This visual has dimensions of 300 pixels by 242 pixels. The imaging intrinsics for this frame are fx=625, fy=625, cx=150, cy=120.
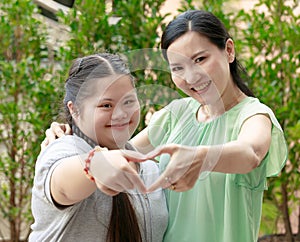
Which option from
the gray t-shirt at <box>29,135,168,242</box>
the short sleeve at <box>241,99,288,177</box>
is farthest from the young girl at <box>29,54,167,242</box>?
the short sleeve at <box>241,99,288,177</box>

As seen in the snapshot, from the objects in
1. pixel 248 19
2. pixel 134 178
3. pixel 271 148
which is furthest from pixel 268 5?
pixel 134 178

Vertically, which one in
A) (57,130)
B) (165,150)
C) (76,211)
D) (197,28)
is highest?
(197,28)

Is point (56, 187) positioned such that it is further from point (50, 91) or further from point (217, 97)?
point (50, 91)

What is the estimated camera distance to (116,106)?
3.02ft

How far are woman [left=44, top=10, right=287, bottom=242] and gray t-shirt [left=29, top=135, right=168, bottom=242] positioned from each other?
0.05 metres

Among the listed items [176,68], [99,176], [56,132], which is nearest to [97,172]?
[99,176]

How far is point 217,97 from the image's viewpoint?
3.17 ft

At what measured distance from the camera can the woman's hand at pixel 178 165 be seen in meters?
0.81

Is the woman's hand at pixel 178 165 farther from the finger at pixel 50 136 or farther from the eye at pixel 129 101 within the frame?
the finger at pixel 50 136

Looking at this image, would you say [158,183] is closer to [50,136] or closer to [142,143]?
[142,143]

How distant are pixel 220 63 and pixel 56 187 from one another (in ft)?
1.28

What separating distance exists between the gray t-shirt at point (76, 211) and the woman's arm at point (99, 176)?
4 cm

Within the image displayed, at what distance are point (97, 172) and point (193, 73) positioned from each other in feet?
0.77

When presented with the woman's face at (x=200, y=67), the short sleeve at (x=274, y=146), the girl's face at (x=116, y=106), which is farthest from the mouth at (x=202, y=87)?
the short sleeve at (x=274, y=146)
